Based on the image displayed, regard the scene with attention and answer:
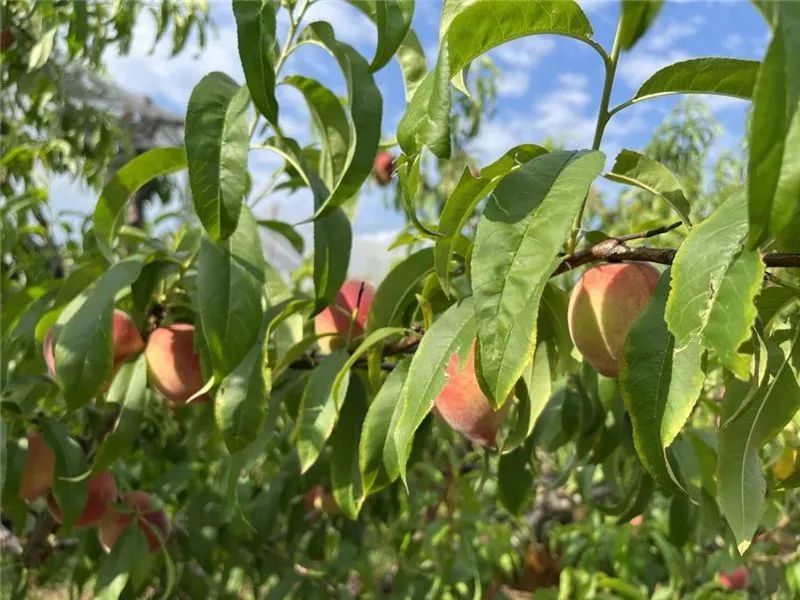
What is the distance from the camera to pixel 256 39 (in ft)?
1.69

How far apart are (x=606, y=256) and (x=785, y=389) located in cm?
15

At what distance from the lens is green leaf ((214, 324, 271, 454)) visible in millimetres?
672

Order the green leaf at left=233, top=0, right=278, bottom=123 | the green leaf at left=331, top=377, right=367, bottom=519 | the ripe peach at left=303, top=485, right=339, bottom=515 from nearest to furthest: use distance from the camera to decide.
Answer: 1. the green leaf at left=233, top=0, right=278, bottom=123
2. the green leaf at left=331, top=377, right=367, bottom=519
3. the ripe peach at left=303, top=485, right=339, bottom=515

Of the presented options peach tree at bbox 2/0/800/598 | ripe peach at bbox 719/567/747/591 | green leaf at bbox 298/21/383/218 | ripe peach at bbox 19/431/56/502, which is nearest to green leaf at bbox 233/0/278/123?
peach tree at bbox 2/0/800/598

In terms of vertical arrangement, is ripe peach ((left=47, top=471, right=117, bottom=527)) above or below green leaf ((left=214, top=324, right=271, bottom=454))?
below

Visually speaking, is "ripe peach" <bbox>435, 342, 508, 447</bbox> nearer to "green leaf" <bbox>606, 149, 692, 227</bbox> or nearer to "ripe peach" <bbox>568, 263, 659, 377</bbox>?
"ripe peach" <bbox>568, 263, 659, 377</bbox>

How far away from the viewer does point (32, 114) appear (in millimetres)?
1930

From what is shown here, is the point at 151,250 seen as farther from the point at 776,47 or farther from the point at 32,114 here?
the point at 32,114

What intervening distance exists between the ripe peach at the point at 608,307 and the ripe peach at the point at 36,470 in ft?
2.27

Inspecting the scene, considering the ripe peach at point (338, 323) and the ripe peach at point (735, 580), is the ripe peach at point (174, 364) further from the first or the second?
the ripe peach at point (735, 580)

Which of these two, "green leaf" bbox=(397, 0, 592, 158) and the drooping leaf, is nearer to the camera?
"green leaf" bbox=(397, 0, 592, 158)

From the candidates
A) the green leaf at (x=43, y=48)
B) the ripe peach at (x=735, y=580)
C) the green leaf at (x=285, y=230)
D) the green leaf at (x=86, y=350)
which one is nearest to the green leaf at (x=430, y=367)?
the green leaf at (x=86, y=350)

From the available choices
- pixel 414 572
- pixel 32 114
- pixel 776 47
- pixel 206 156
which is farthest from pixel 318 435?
pixel 32 114

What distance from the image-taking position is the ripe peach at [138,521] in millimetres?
1063
